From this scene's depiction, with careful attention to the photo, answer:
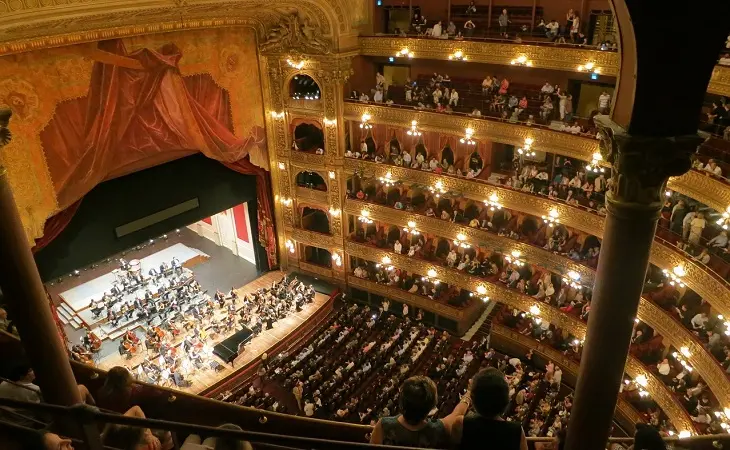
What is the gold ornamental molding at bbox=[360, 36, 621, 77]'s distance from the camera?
1738cm

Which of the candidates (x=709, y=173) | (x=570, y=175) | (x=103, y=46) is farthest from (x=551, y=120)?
(x=103, y=46)

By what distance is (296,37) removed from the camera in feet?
73.8

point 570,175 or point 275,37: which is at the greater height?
point 275,37

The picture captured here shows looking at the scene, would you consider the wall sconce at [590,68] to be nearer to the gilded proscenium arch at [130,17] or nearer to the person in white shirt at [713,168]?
the person in white shirt at [713,168]

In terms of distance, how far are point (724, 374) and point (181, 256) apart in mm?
25377

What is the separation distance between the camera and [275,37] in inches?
901

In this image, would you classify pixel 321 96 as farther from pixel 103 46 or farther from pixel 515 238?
pixel 515 238

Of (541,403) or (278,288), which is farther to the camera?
(278,288)

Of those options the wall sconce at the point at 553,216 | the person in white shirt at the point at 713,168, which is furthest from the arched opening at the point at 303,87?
the person in white shirt at the point at 713,168

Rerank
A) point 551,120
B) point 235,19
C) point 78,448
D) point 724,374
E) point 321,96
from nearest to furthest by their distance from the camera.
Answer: point 78,448, point 724,374, point 551,120, point 235,19, point 321,96

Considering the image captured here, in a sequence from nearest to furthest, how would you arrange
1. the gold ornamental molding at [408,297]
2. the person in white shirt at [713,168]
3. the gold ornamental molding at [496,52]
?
the person in white shirt at [713,168]
the gold ornamental molding at [496,52]
the gold ornamental molding at [408,297]

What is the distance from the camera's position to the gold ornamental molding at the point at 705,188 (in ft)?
46.0

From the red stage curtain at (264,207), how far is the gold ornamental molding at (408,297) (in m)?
4.48

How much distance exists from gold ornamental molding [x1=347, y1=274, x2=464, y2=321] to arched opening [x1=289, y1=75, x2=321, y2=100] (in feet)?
28.7
